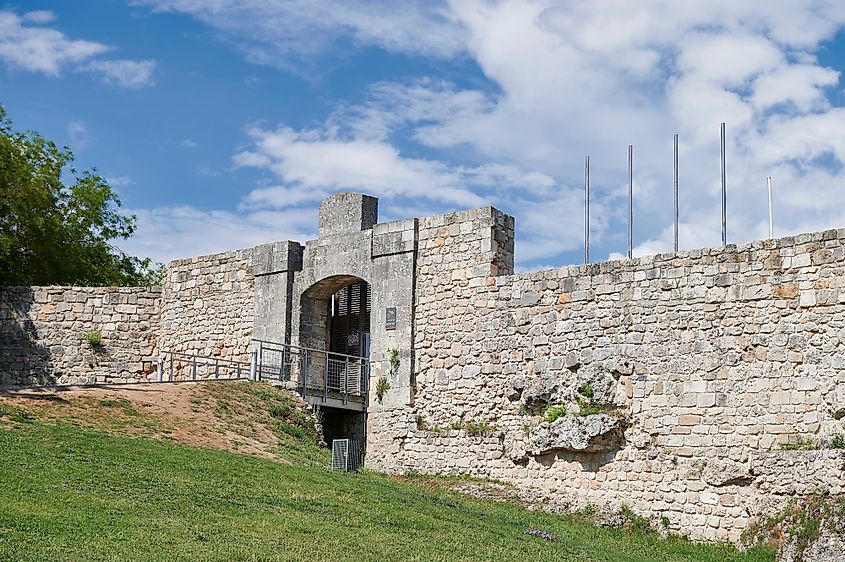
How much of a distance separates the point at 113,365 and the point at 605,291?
36.0 feet

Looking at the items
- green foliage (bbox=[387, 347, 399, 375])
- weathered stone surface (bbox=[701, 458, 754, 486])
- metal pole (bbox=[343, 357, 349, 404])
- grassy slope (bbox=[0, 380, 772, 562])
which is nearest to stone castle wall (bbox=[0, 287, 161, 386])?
metal pole (bbox=[343, 357, 349, 404])

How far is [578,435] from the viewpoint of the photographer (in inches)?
683

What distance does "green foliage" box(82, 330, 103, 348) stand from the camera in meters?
23.6

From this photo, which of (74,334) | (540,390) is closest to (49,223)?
(74,334)

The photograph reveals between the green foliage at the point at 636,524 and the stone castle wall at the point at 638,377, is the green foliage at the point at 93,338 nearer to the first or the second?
the stone castle wall at the point at 638,377

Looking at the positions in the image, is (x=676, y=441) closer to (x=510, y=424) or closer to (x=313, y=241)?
(x=510, y=424)

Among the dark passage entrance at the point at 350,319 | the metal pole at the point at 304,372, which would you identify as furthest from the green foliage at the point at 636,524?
the dark passage entrance at the point at 350,319

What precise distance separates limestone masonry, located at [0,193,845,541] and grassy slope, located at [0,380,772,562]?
3.62 ft

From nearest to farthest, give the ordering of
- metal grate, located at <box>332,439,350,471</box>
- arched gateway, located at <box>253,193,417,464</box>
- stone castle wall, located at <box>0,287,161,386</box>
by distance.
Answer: metal grate, located at <box>332,439,350,471</box>, arched gateway, located at <box>253,193,417,464</box>, stone castle wall, located at <box>0,287,161,386</box>

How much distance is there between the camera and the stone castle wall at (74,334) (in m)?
23.5

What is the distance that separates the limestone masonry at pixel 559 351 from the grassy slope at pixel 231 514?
3.62ft

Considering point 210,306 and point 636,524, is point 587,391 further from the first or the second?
point 210,306

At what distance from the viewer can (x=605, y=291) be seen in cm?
1764

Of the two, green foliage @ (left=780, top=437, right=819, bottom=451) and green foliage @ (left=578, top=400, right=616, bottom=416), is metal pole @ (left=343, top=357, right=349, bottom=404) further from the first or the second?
green foliage @ (left=780, top=437, right=819, bottom=451)
